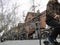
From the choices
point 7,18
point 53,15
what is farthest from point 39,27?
point 7,18

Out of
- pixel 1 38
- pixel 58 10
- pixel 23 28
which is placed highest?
pixel 58 10

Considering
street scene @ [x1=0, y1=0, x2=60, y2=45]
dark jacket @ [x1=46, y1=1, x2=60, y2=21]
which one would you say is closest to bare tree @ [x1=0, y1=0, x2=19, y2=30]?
street scene @ [x1=0, y1=0, x2=60, y2=45]

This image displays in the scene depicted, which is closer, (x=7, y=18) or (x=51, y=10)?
(x=51, y=10)

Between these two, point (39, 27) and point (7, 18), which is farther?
point (7, 18)

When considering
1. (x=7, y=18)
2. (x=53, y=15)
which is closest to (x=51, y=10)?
(x=53, y=15)

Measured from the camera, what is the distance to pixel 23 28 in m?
3.73

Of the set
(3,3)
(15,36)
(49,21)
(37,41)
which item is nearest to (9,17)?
(3,3)

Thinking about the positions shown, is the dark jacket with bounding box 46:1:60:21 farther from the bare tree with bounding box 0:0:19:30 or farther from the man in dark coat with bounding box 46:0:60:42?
the bare tree with bounding box 0:0:19:30

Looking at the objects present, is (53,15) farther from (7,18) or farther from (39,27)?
(7,18)

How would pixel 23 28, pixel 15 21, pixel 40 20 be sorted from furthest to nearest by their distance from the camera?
pixel 15 21 < pixel 23 28 < pixel 40 20

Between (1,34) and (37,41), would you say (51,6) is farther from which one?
(1,34)

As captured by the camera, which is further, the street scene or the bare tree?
the bare tree

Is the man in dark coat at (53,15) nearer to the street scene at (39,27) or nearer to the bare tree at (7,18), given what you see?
the street scene at (39,27)

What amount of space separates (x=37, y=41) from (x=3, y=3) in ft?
6.72
